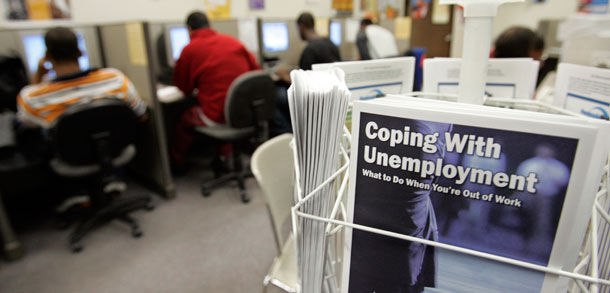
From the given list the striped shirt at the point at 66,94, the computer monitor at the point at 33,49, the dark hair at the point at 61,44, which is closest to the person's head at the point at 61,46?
the dark hair at the point at 61,44

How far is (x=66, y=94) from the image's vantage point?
1778 mm

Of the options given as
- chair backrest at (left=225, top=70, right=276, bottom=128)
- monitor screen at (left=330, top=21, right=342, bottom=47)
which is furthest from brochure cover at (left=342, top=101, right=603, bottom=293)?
monitor screen at (left=330, top=21, right=342, bottom=47)

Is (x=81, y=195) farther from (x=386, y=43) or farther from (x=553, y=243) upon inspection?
(x=386, y=43)

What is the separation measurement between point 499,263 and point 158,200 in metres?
2.36

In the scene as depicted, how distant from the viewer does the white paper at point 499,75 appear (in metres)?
0.74

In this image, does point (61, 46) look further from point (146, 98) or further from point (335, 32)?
point (335, 32)

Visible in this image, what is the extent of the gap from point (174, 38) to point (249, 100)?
1019 mm

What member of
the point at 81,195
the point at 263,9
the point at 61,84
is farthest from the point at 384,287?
the point at 263,9

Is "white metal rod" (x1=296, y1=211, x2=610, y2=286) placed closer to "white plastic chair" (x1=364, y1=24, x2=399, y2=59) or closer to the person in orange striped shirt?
the person in orange striped shirt

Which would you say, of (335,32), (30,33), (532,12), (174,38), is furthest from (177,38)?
(532,12)

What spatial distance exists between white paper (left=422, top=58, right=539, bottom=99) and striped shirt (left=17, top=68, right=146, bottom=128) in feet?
5.55

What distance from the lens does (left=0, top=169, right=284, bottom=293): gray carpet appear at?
1591mm

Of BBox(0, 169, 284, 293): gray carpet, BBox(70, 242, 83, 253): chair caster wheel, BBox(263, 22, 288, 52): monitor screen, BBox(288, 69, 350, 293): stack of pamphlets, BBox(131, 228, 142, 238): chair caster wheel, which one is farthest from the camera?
BBox(263, 22, 288, 52): monitor screen

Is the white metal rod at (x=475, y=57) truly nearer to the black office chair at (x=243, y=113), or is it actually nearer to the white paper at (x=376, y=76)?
the white paper at (x=376, y=76)
